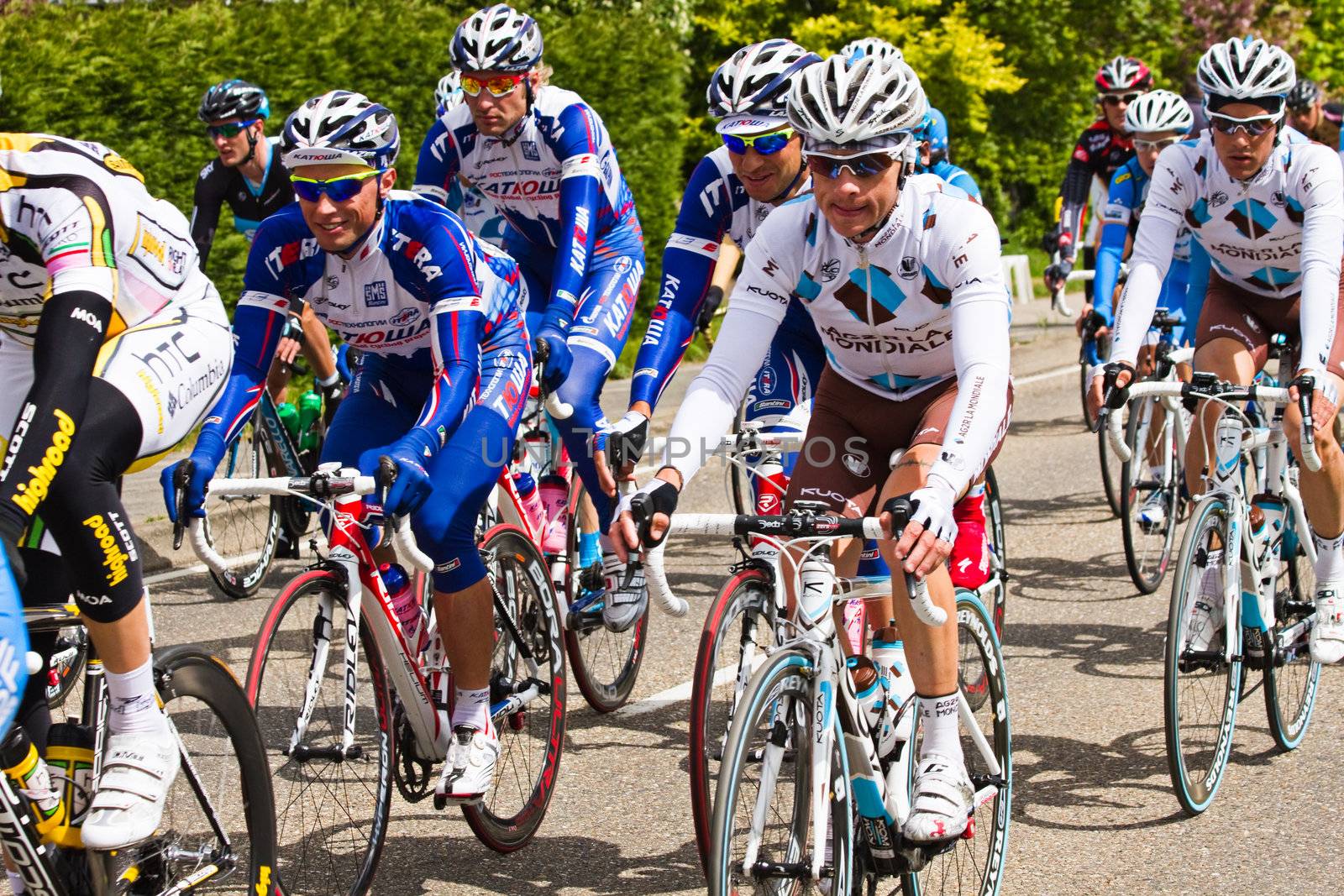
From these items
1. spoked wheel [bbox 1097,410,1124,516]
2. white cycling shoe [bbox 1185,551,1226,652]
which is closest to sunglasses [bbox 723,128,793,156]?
white cycling shoe [bbox 1185,551,1226,652]

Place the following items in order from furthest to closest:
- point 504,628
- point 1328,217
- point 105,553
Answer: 1. point 1328,217
2. point 504,628
3. point 105,553

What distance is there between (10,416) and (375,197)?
1.26 metres

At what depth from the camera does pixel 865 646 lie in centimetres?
445

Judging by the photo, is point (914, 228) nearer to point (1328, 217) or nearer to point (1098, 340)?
point (1328, 217)

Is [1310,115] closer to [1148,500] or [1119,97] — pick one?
[1119,97]

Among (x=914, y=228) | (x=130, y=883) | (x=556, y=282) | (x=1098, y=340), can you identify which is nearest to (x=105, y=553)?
(x=130, y=883)

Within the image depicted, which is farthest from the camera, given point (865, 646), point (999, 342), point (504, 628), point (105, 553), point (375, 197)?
point (504, 628)

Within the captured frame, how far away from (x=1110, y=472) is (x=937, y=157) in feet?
9.97

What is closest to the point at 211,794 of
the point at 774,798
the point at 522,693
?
the point at 774,798

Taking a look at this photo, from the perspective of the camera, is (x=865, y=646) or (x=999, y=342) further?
(x=865, y=646)

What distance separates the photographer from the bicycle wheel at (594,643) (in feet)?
21.0

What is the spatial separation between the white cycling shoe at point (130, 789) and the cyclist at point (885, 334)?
44.9 inches

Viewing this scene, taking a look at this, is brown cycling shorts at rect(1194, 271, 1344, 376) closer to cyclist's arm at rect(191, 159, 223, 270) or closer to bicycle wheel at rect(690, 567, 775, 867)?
bicycle wheel at rect(690, 567, 775, 867)

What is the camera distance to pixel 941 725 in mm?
4098
